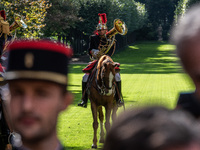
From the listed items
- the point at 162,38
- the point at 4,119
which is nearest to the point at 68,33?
the point at 4,119

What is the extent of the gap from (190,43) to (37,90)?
778mm

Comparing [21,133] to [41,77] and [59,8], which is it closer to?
[41,77]

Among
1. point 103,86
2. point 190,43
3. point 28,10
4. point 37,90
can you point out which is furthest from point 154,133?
point 28,10

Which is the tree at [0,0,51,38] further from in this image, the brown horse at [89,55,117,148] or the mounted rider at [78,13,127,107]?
the brown horse at [89,55,117,148]

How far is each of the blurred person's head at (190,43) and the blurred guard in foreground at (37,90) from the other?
0.68 meters

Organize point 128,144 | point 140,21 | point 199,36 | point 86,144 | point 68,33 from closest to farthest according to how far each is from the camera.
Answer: point 128,144 < point 199,36 < point 86,144 < point 68,33 < point 140,21

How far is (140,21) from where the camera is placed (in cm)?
9662

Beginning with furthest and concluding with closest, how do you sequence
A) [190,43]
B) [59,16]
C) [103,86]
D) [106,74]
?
1. [59,16]
2. [103,86]
3. [106,74]
4. [190,43]

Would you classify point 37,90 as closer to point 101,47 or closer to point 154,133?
point 154,133

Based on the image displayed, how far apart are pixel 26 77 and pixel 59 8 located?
155 feet

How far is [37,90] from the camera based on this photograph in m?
2.42

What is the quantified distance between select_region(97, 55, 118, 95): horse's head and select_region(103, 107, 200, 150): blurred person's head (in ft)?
29.2

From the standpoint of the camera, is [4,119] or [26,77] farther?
[4,119]

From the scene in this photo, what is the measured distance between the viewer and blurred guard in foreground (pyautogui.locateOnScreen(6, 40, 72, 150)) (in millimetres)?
2361
